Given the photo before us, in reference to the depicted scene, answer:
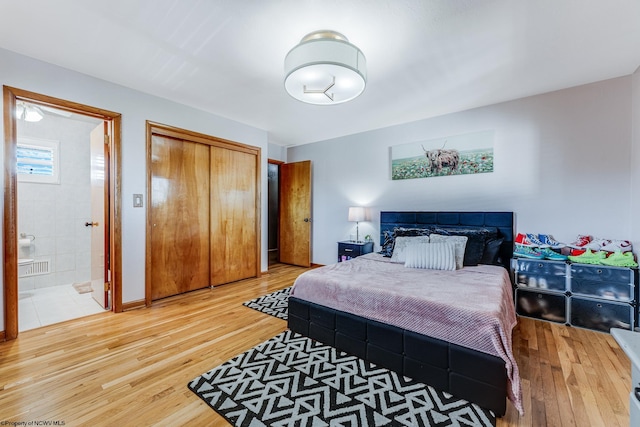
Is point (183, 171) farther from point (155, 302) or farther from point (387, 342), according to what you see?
point (387, 342)

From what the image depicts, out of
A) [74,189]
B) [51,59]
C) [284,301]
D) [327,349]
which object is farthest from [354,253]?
[74,189]

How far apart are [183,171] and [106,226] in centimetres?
108

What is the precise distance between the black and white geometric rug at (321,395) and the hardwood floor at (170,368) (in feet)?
0.44

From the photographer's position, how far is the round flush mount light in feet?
5.86

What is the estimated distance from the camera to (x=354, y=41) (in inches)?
85.4

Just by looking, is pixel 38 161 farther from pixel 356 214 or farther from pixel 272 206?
pixel 356 214

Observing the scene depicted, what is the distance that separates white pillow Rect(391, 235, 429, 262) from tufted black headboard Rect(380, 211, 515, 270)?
2.14 ft

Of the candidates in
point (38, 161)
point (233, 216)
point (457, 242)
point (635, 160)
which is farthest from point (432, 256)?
point (38, 161)

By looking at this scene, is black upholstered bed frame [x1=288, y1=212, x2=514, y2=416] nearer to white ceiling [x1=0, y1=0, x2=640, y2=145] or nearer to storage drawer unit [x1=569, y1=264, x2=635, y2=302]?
storage drawer unit [x1=569, y1=264, x2=635, y2=302]

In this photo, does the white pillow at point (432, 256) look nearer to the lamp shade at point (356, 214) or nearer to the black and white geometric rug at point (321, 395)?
the black and white geometric rug at point (321, 395)

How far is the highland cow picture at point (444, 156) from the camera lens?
3518 mm

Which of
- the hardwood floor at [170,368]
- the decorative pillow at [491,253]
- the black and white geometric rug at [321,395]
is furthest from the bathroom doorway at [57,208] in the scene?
the decorative pillow at [491,253]

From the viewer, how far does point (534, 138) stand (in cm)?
320

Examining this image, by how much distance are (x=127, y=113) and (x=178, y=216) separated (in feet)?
4.36
